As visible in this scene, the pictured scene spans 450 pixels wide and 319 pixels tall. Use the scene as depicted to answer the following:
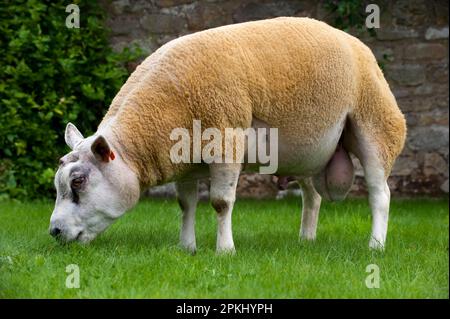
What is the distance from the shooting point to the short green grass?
3979mm

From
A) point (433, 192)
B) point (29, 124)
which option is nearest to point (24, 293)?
point (29, 124)

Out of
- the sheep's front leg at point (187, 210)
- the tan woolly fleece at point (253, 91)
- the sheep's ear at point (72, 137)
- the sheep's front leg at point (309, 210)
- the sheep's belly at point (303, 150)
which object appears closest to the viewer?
the tan woolly fleece at point (253, 91)

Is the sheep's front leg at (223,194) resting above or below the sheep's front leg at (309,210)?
above

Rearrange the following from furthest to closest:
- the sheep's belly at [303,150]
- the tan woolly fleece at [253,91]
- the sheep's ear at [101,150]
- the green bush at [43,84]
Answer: the green bush at [43,84]
the sheep's belly at [303,150]
the tan woolly fleece at [253,91]
the sheep's ear at [101,150]

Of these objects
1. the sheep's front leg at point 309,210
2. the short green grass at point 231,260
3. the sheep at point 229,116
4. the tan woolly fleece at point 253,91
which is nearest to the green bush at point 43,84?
the short green grass at point 231,260

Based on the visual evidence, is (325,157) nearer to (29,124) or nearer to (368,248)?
(368,248)

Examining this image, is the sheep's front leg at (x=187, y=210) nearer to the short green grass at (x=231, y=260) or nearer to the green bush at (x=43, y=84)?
the short green grass at (x=231, y=260)

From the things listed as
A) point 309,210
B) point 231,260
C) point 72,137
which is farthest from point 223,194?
point 309,210

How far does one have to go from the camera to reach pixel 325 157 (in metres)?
5.54

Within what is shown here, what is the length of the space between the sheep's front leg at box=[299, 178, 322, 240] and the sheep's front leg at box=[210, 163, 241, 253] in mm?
1042

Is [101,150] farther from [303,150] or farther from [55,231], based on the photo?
[303,150]

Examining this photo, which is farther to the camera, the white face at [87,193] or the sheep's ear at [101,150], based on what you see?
the white face at [87,193]

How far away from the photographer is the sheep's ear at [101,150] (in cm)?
470

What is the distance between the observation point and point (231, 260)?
4719mm
